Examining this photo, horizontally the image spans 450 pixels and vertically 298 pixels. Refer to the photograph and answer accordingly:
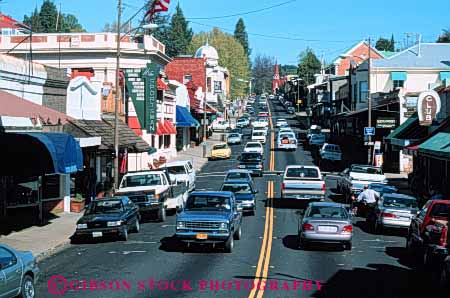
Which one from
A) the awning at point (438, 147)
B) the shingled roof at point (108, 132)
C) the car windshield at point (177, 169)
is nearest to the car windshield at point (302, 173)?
the awning at point (438, 147)

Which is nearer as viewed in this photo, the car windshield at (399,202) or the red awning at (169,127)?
the car windshield at (399,202)

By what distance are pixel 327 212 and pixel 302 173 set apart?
12.2 m

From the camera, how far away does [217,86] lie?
11700cm

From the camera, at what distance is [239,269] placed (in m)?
18.1

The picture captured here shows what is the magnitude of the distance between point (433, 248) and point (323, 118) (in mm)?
99371

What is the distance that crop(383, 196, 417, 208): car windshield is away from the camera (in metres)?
27.2

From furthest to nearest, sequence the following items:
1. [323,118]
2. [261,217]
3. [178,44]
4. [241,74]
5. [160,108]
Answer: [178,44] → [241,74] → [323,118] → [160,108] → [261,217]

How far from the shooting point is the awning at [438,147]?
34222mm

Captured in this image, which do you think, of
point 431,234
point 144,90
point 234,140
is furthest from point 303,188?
point 234,140

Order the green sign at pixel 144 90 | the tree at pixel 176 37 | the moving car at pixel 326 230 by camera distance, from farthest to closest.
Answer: the tree at pixel 176 37, the green sign at pixel 144 90, the moving car at pixel 326 230

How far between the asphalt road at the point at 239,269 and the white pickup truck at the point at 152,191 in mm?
2835

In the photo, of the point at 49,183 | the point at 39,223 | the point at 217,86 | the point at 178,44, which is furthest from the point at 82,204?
the point at 178,44

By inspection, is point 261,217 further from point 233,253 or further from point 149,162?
point 149,162

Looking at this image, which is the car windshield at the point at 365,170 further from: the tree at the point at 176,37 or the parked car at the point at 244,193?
the tree at the point at 176,37
